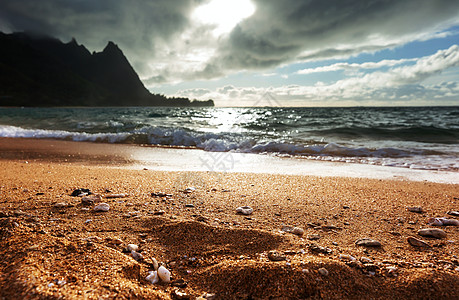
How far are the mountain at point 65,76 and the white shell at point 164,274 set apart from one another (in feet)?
347

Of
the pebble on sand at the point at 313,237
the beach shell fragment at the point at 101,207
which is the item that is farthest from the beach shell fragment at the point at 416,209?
the beach shell fragment at the point at 101,207

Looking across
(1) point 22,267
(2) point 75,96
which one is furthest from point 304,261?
(2) point 75,96

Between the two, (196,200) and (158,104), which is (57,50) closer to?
(158,104)

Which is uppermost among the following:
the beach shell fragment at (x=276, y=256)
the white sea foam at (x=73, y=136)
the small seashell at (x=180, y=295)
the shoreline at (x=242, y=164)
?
the white sea foam at (x=73, y=136)

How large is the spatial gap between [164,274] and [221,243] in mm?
572

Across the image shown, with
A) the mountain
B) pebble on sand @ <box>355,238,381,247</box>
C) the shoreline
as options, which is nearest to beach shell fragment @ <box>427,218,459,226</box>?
pebble on sand @ <box>355,238,381,247</box>

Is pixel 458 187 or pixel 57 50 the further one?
pixel 57 50

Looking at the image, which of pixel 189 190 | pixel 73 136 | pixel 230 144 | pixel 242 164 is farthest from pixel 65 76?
pixel 189 190

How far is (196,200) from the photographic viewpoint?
3059 mm

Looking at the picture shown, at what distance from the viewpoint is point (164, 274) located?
58.1 inches

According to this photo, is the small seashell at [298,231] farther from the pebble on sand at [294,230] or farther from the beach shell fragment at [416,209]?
the beach shell fragment at [416,209]

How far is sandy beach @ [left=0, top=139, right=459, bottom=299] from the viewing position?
138 centimetres

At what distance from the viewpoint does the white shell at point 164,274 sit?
1463 mm

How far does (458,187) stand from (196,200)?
15.6 ft
